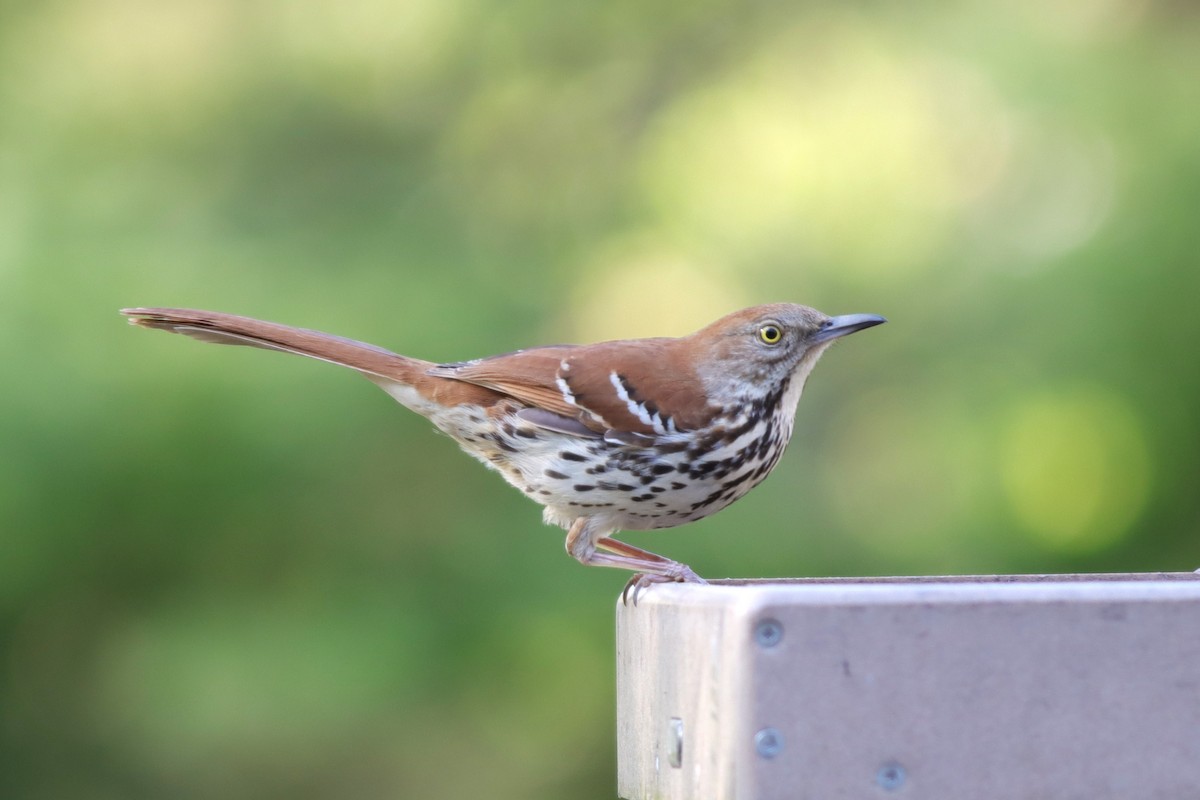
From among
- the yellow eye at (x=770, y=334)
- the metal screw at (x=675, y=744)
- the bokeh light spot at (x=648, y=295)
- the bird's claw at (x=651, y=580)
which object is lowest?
the metal screw at (x=675, y=744)

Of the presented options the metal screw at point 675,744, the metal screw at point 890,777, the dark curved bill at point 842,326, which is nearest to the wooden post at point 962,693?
the metal screw at point 890,777

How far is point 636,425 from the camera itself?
3172 mm

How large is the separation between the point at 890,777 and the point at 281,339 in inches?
85.3

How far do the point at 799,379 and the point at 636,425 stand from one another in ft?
1.68

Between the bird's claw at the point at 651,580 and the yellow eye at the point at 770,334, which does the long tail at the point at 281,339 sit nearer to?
the yellow eye at the point at 770,334

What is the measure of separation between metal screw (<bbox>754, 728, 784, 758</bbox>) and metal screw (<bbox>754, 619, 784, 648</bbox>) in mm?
98

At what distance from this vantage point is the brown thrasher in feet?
10.3

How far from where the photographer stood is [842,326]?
11.2ft

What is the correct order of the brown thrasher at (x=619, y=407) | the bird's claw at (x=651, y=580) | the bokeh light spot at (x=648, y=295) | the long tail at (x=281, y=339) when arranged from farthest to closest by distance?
1. the bokeh light spot at (x=648, y=295)
2. the long tail at (x=281, y=339)
3. the brown thrasher at (x=619, y=407)
4. the bird's claw at (x=651, y=580)

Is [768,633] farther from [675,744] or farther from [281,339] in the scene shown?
[281,339]

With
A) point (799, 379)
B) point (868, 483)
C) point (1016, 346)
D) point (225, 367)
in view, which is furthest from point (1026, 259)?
point (225, 367)

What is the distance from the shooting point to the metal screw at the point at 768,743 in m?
1.68

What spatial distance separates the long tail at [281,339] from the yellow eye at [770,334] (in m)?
0.82

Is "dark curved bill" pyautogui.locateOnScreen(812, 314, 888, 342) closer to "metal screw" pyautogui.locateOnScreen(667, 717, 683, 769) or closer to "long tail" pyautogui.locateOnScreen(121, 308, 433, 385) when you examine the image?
"long tail" pyautogui.locateOnScreen(121, 308, 433, 385)
